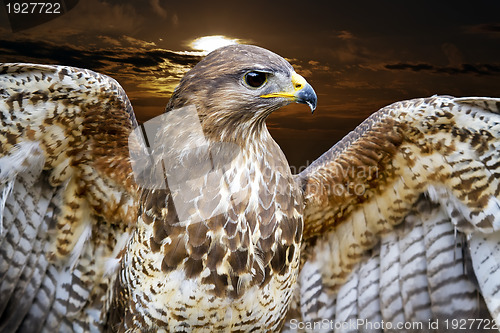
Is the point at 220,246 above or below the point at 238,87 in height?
below

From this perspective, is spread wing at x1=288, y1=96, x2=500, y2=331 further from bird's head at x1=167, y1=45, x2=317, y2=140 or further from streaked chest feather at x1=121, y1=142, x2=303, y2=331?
bird's head at x1=167, y1=45, x2=317, y2=140

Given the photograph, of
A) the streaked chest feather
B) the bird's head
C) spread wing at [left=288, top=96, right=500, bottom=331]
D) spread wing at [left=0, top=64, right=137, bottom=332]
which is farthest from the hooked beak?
spread wing at [left=0, top=64, right=137, bottom=332]

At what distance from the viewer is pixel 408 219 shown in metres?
4.32

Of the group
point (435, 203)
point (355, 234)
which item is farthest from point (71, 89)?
point (435, 203)

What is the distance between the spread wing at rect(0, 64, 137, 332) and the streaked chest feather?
2.14ft

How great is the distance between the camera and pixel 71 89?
12.1 feet

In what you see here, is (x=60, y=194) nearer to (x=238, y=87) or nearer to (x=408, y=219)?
(x=238, y=87)

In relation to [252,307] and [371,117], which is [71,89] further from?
[371,117]

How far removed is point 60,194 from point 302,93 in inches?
76.2

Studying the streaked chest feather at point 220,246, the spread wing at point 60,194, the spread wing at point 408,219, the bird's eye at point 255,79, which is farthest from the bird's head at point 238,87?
the spread wing at point 408,219

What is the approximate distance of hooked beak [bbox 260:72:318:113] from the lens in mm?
3277

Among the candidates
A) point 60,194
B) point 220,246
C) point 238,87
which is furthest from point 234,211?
point 60,194

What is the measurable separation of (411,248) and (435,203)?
0.41 m

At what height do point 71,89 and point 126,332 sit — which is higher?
point 71,89
